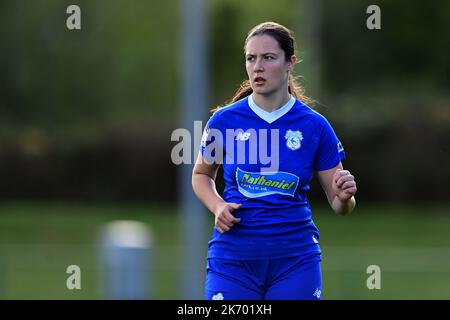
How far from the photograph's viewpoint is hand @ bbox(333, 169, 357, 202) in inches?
228

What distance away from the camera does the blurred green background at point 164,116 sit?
31.4 meters

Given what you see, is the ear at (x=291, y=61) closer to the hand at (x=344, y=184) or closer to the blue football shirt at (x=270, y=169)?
the blue football shirt at (x=270, y=169)

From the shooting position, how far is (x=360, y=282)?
1639cm

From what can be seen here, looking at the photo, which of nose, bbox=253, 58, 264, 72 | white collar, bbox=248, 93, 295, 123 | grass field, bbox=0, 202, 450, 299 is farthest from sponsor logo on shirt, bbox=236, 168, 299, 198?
grass field, bbox=0, 202, 450, 299

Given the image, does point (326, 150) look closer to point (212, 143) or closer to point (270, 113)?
point (270, 113)

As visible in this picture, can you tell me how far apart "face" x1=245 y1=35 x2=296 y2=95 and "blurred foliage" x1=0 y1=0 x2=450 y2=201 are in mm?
25975

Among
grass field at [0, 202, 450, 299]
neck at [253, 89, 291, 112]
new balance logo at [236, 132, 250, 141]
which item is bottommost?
grass field at [0, 202, 450, 299]

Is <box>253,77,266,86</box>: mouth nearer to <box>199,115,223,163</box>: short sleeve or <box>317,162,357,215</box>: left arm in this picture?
<box>199,115,223,163</box>: short sleeve

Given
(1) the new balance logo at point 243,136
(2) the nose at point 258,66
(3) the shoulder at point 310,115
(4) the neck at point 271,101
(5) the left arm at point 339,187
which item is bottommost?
(5) the left arm at point 339,187

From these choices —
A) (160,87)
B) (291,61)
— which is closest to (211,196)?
(291,61)

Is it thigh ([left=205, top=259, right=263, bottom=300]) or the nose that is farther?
thigh ([left=205, top=259, right=263, bottom=300])

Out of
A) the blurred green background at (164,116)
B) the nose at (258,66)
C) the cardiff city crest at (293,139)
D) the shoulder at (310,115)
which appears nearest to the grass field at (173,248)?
the blurred green background at (164,116)

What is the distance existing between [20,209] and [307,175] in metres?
32.2

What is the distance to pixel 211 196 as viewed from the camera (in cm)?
601
